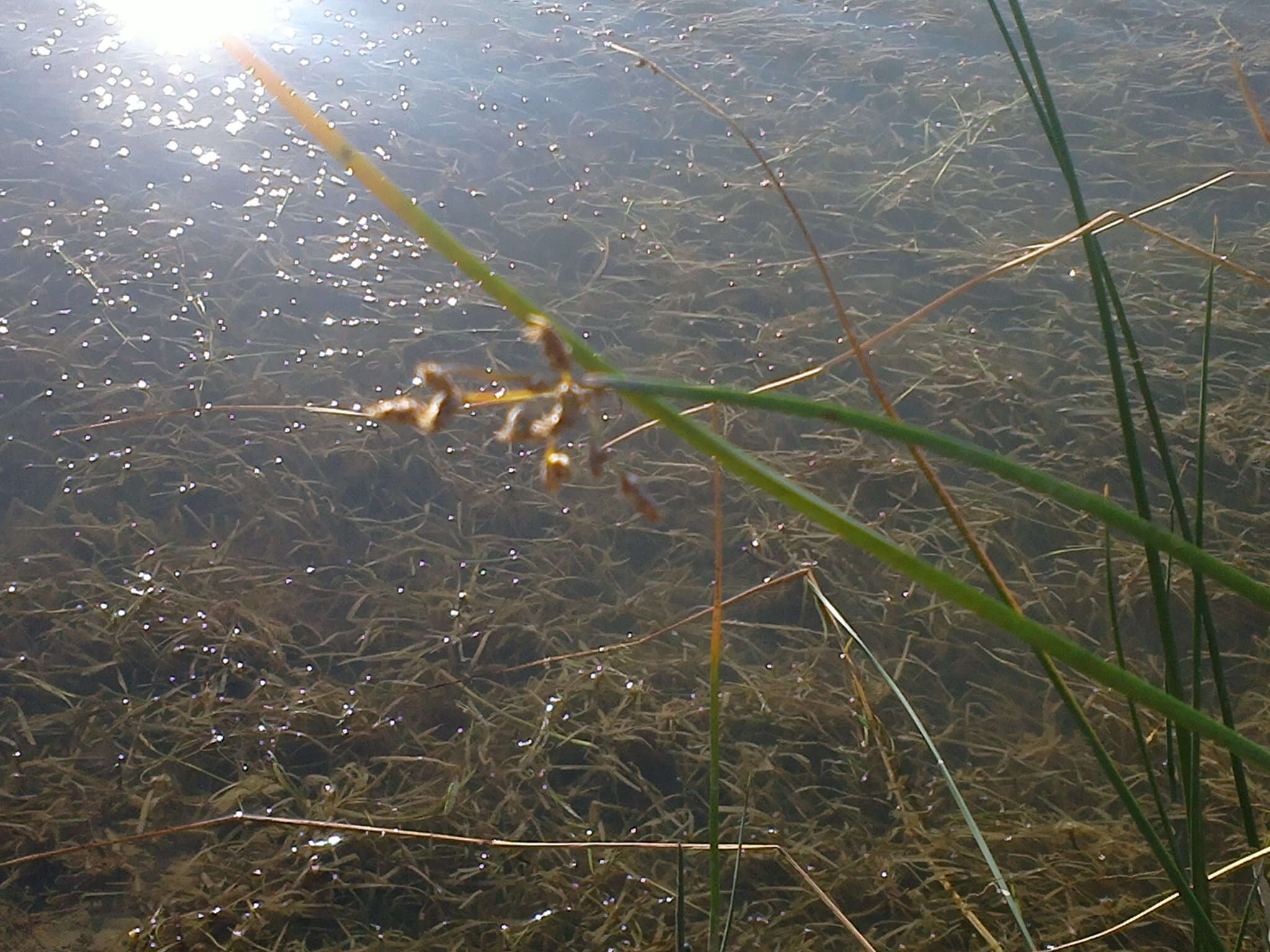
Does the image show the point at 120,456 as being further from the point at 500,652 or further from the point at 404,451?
the point at 500,652

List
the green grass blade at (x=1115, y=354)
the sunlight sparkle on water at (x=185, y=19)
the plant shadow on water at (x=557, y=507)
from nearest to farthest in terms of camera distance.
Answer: the green grass blade at (x=1115, y=354), the plant shadow on water at (x=557, y=507), the sunlight sparkle on water at (x=185, y=19)

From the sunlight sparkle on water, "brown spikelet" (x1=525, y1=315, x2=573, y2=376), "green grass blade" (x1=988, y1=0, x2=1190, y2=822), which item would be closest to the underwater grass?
"brown spikelet" (x1=525, y1=315, x2=573, y2=376)

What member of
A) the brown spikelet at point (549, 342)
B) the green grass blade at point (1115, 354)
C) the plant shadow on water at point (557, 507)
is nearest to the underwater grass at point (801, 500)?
the brown spikelet at point (549, 342)

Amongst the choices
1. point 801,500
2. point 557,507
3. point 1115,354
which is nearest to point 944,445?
point 801,500

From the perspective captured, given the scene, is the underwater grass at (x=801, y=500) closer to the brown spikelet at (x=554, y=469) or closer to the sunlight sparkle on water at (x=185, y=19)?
the brown spikelet at (x=554, y=469)

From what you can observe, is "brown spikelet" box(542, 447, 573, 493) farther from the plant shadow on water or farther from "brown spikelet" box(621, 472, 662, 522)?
the plant shadow on water

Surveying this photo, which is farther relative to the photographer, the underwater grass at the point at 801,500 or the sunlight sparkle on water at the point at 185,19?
the sunlight sparkle on water at the point at 185,19

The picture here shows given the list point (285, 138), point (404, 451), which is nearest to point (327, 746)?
point (404, 451)

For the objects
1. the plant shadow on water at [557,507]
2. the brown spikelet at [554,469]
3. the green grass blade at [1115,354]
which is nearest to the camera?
the brown spikelet at [554,469]
